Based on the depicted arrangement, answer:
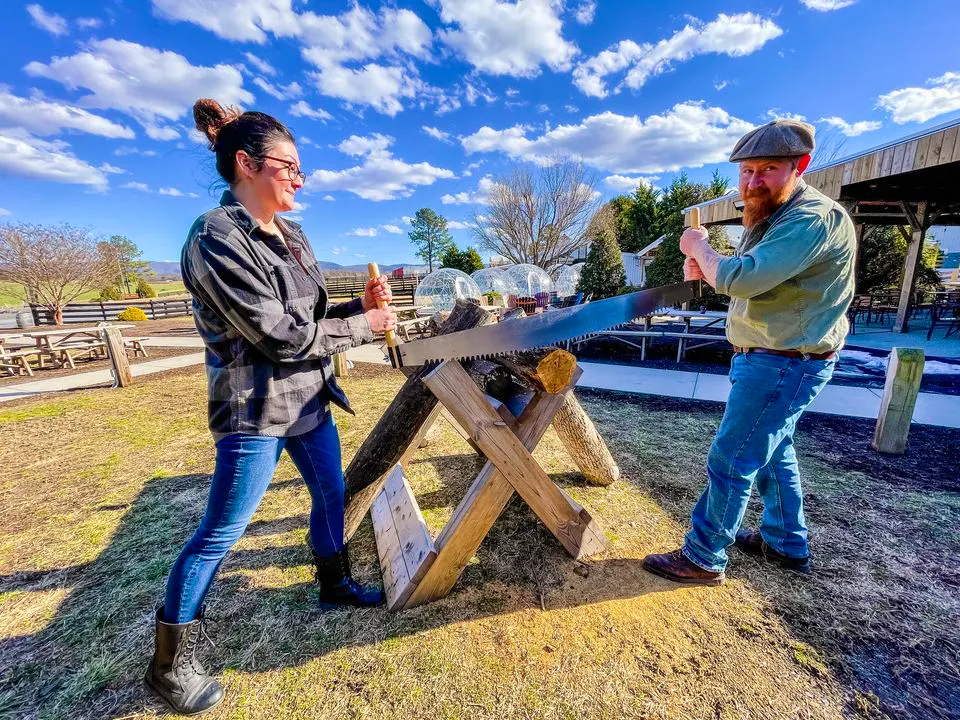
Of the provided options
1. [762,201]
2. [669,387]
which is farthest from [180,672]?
[669,387]

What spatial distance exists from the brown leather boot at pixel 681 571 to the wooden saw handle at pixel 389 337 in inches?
73.6

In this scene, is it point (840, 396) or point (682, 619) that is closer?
point (682, 619)

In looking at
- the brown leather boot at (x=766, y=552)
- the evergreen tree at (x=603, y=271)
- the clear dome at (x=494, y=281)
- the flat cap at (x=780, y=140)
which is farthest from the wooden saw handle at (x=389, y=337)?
the clear dome at (x=494, y=281)

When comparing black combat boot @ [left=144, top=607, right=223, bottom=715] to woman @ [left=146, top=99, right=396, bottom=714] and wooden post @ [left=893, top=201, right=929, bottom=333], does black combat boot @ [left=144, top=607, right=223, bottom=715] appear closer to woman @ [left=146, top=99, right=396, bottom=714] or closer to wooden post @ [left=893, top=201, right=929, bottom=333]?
woman @ [left=146, top=99, right=396, bottom=714]

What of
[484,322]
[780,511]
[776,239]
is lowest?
[780,511]

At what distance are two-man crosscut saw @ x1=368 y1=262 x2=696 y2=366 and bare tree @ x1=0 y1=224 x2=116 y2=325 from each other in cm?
2568

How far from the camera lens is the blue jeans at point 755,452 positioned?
1.82 m

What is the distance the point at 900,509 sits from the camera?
9.16 ft

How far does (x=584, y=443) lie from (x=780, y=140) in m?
2.16

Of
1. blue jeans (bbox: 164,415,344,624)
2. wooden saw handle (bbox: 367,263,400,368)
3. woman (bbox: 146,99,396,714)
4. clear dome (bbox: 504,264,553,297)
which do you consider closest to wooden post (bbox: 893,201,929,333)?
clear dome (bbox: 504,264,553,297)

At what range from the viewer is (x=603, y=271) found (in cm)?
1162

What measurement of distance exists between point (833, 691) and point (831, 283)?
168 centimetres

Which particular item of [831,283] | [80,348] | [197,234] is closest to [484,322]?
[197,234]

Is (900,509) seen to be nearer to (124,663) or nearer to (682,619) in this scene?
(682,619)
